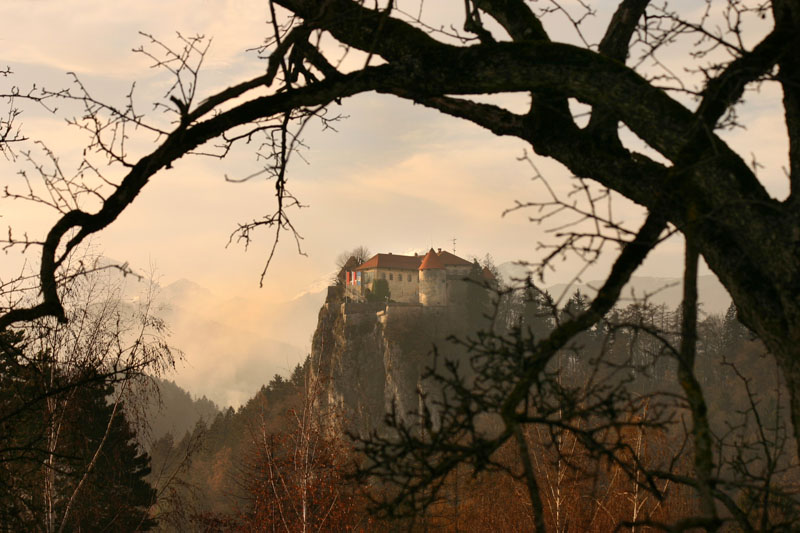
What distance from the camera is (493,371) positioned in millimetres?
2465

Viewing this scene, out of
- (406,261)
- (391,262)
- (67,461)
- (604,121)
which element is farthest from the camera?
(406,261)

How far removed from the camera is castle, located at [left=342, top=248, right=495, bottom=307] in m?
55.1

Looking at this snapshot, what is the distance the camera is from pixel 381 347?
53125 mm

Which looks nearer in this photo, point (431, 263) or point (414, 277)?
point (431, 263)

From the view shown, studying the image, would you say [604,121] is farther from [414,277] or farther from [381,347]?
[414,277]

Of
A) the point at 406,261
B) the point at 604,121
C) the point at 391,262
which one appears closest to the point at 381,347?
the point at 391,262

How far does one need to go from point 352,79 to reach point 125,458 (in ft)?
48.9

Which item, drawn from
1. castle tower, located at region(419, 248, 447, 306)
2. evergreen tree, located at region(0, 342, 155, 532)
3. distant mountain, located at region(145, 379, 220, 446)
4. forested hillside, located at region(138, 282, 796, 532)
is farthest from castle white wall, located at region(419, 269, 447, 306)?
evergreen tree, located at region(0, 342, 155, 532)

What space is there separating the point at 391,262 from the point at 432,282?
18.2 ft

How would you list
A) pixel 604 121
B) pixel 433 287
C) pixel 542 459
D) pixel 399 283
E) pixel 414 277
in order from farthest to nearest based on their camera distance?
pixel 414 277 → pixel 399 283 → pixel 433 287 → pixel 542 459 → pixel 604 121

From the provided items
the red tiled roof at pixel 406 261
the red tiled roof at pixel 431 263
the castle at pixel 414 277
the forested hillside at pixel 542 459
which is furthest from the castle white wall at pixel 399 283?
the forested hillside at pixel 542 459

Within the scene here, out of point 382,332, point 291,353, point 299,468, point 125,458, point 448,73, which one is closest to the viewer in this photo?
point 448,73

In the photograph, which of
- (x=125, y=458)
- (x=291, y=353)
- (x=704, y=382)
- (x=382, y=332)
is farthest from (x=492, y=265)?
(x=291, y=353)

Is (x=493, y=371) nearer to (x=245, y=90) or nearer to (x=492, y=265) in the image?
(x=245, y=90)
